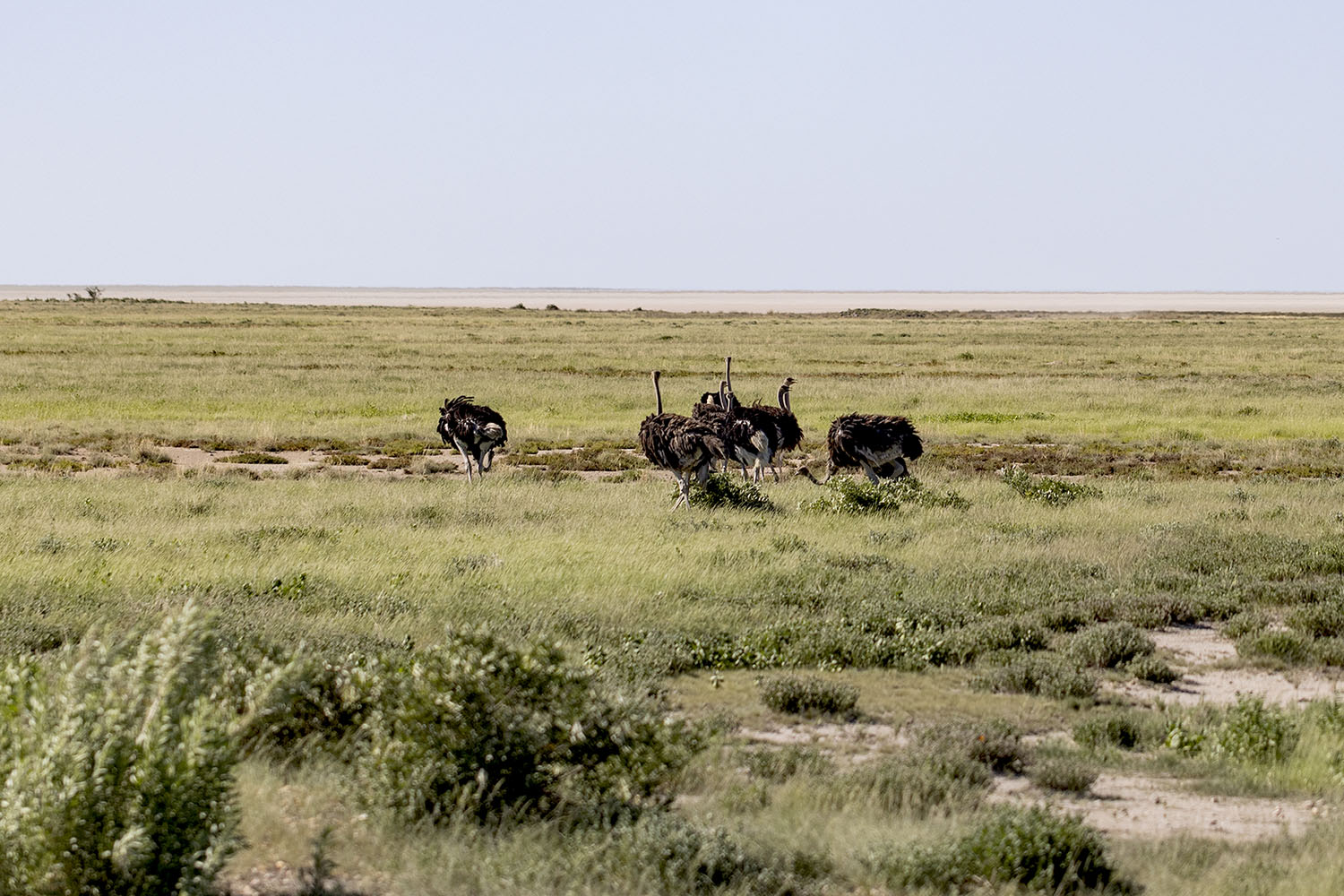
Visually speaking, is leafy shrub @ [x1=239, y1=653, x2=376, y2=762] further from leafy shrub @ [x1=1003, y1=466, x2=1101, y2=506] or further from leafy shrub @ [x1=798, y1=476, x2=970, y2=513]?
leafy shrub @ [x1=1003, y1=466, x2=1101, y2=506]

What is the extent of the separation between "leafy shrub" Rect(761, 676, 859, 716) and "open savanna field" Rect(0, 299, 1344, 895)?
3 centimetres

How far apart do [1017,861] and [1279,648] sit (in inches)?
221

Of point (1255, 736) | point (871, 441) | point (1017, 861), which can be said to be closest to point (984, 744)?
point (1255, 736)

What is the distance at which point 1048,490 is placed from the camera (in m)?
17.9

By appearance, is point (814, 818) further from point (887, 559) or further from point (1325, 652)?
point (887, 559)

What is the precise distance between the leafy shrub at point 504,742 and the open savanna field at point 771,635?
4cm

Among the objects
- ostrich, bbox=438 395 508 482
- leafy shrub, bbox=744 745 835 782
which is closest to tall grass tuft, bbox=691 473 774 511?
ostrich, bbox=438 395 508 482

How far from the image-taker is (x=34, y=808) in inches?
181

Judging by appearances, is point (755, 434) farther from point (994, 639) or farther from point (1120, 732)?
point (1120, 732)

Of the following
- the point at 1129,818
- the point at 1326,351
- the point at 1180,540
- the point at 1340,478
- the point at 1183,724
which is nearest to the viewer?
the point at 1129,818

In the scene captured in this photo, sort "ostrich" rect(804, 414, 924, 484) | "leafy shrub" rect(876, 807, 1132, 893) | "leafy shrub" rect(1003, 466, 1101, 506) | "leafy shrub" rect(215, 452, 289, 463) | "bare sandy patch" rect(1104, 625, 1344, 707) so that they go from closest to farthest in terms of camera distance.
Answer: "leafy shrub" rect(876, 807, 1132, 893) < "bare sandy patch" rect(1104, 625, 1344, 707) < "leafy shrub" rect(1003, 466, 1101, 506) < "ostrich" rect(804, 414, 924, 484) < "leafy shrub" rect(215, 452, 289, 463)

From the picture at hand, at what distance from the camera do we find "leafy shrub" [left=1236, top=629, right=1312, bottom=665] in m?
10.1

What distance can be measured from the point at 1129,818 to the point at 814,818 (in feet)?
5.48

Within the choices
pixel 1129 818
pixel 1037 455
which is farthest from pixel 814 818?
pixel 1037 455
